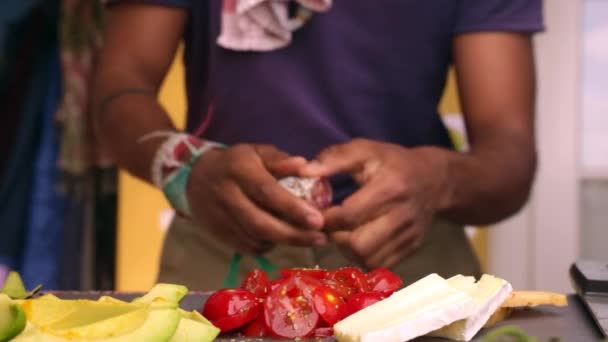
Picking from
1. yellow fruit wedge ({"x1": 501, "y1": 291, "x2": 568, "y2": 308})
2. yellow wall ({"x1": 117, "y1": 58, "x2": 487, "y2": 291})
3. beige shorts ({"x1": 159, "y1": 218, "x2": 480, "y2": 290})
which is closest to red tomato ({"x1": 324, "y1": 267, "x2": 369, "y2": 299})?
yellow fruit wedge ({"x1": 501, "y1": 291, "x2": 568, "y2": 308})

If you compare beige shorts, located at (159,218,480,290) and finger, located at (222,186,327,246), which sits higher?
finger, located at (222,186,327,246)

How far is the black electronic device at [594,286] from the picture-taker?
744 mm

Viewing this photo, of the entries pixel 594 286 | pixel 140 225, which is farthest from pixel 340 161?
pixel 140 225

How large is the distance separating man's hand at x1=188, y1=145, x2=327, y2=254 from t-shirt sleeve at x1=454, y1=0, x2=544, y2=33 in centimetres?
36

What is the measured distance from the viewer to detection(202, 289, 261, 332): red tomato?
0.71 metres

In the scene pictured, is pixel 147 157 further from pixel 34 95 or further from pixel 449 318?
pixel 34 95

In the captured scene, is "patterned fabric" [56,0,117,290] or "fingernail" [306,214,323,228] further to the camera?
"patterned fabric" [56,0,117,290]

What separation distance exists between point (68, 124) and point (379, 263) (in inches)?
38.9

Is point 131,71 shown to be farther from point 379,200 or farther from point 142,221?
point 142,221

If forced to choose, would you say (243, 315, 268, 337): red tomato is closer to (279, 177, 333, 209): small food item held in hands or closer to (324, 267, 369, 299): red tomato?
(324, 267, 369, 299): red tomato

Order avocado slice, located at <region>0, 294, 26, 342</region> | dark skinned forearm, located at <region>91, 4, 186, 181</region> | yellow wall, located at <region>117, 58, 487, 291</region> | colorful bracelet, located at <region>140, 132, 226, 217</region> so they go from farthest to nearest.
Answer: yellow wall, located at <region>117, 58, 487, 291</region>
dark skinned forearm, located at <region>91, 4, 186, 181</region>
colorful bracelet, located at <region>140, 132, 226, 217</region>
avocado slice, located at <region>0, 294, 26, 342</region>

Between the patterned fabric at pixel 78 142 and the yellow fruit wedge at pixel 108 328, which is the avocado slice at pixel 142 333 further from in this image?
the patterned fabric at pixel 78 142

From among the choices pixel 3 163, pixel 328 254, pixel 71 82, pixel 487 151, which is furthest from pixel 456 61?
pixel 3 163

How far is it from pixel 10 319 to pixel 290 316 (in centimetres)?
21
